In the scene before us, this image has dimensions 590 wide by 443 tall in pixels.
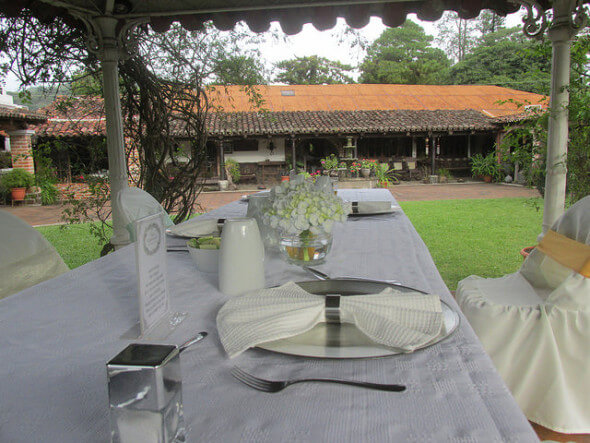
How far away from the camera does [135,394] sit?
14.8 inches

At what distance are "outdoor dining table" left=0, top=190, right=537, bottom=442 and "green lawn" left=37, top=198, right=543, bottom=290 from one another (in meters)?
3.16

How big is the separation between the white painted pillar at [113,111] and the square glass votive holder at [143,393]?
255 cm

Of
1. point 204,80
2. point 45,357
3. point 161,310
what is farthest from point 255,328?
point 204,80

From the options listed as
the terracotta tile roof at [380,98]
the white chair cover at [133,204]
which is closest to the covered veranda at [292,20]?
the white chair cover at [133,204]

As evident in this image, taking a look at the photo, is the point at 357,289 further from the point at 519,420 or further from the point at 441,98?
the point at 441,98

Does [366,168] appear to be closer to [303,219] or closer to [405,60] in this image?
[303,219]

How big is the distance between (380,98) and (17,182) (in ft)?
41.6

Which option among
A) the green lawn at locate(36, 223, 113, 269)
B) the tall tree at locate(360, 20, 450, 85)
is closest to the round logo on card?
the green lawn at locate(36, 223, 113, 269)

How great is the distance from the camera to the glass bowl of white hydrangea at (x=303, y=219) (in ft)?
3.72

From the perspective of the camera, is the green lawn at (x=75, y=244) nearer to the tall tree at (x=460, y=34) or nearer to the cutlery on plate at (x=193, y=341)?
the cutlery on plate at (x=193, y=341)

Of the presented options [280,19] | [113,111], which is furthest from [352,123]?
[113,111]

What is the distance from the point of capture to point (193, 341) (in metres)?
0.68

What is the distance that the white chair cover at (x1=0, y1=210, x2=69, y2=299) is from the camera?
1387 millimetres

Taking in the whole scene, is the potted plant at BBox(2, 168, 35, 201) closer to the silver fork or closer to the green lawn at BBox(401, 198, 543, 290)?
the green lawn at BBox(401, 198, 543, 290)
